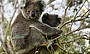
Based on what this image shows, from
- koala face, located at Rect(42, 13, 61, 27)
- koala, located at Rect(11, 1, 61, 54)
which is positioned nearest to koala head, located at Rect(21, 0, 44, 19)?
koala, located at Rect(11, 1, 61, 54)

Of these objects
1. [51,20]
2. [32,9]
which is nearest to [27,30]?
[32,9]

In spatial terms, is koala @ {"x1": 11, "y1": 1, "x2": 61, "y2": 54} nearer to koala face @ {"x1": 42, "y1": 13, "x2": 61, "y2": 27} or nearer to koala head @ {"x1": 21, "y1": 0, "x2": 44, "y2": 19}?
koala head @ {"x1": 21, "y1": 0, "x2": 44, "y2": 19}

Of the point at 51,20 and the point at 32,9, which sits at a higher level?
the point at 32,9

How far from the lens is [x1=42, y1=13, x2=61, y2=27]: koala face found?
288 cm

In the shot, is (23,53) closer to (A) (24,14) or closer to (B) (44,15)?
(A) (24,14)

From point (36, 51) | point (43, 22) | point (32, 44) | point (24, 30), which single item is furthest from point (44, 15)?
point (36, 51)

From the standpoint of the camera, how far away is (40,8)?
2.79 metres

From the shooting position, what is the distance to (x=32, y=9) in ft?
8.31

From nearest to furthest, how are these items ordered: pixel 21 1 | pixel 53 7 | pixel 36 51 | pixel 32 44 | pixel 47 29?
1. pixel 36 51
2. pixel 32 44
3. pixel 21 1
4. pixel 47 29
5. pixel 53 7

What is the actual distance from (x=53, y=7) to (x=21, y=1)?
1060 mm

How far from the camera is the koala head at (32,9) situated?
250 centimetres

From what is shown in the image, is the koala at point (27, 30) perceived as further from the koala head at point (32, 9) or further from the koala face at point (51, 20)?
the koala face at point (51, 20)

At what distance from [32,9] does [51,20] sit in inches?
24.9

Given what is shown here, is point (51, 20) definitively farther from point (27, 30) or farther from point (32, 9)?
point (27, 30)
